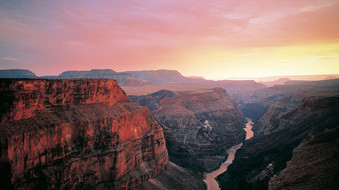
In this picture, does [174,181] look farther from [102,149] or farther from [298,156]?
[298,156]

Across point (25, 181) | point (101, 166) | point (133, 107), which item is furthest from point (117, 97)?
point (25, 181)

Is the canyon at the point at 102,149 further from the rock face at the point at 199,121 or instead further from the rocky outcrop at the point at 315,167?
the rock face at the point at 199,121

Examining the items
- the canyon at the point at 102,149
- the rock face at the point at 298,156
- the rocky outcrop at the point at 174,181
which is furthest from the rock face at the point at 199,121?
the rocky outcrop at the point at 174,181

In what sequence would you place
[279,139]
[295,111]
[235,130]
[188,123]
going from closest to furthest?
[279,139], [295,111], [188,123], [235,130]

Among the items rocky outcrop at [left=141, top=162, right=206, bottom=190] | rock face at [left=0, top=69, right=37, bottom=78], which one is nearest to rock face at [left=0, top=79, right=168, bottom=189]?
rocky outcrop at [left=141, top=162, right=206, bottom=190]

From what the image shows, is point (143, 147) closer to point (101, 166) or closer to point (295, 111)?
point (101, 166)

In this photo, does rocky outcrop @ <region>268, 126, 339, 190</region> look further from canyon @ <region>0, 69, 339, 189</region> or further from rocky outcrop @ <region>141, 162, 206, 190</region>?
rocky outcrop @ <region>141, 162, 206, 190</region>

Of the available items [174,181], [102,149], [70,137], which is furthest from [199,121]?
[70,137]
